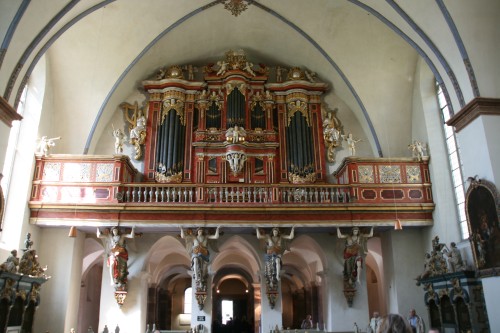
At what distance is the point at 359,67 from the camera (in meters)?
16.8

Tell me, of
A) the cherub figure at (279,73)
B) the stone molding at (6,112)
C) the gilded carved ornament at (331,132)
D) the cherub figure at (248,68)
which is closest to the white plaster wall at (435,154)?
the gilded carved ornament at (331,132)

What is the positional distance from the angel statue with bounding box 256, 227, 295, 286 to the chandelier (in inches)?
302

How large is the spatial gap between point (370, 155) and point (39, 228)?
38.5 feet

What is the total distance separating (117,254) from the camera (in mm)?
14883

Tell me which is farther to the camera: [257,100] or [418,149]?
[257,100]

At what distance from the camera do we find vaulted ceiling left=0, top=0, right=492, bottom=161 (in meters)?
15.6

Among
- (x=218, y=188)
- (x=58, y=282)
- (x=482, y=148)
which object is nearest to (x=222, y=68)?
(x=218, y=188)

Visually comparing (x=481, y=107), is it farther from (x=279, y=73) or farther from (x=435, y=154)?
(x=279, y=73)

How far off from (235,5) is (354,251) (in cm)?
924

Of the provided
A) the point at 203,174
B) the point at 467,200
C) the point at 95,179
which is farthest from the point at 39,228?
the point at 467,200

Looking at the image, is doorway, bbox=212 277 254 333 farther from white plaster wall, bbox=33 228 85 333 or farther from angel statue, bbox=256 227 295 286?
white plaster wall, bbox=33 228 85 333

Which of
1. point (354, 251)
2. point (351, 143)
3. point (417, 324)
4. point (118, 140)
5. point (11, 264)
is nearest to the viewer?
point (11, 264)

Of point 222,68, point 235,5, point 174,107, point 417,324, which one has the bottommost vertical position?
point 417,324

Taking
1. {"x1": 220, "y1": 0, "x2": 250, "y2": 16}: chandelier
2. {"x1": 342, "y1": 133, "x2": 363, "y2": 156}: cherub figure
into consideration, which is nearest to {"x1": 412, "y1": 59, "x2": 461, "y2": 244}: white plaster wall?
{"x1": 342, "y1": 133, "x2": 363, "y2": 156}: cherub figure
